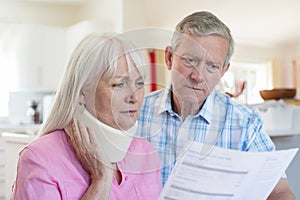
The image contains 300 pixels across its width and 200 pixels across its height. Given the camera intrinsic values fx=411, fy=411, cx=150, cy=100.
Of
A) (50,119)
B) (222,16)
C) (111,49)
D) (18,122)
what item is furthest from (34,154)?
(18,122)

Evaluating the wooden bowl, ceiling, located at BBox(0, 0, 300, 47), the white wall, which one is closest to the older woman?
the wooden bowl

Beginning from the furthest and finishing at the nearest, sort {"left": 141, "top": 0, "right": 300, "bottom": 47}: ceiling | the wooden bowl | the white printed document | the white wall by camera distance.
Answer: the white wall, {"left": 141, "top": 0, "right": 300, "bottom": 47}: ceiling, the wooden bowl, the white printed document

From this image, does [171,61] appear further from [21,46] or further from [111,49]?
[21,46]

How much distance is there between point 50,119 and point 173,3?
3.44 m

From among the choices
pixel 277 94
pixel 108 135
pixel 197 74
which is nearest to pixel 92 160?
pixel 108 135

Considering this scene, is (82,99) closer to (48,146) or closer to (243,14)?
(48,146)

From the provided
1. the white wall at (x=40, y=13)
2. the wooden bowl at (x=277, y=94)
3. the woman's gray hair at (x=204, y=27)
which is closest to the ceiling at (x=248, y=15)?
the white wall at (x=40, y=13)

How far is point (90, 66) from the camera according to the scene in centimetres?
75

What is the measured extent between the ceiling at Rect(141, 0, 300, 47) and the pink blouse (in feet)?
9.64

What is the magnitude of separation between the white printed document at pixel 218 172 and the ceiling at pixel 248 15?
299cm

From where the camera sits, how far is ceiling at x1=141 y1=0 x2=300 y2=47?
4.07 m

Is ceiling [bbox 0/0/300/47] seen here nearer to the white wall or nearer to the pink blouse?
the white wall

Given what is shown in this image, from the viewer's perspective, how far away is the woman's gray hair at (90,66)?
2.43 ft

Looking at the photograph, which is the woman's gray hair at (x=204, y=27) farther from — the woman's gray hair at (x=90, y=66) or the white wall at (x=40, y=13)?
the white wall at (x=40, y=13)
